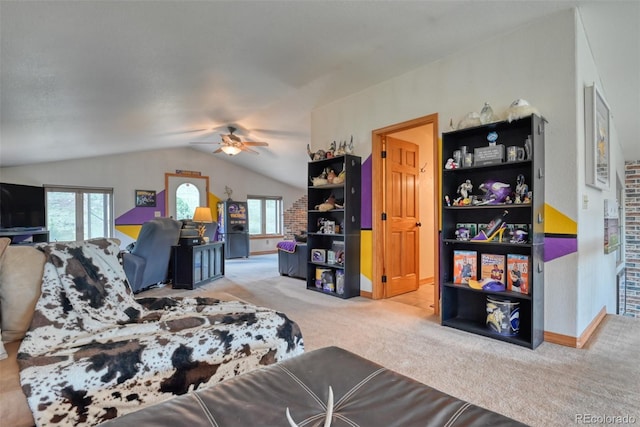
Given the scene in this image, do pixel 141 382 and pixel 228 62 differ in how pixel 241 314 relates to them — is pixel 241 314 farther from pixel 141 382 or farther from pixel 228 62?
pixel 228 62

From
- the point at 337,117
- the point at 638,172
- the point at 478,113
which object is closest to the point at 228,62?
the point at 337,117

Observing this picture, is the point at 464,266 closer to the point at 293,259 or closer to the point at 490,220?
the point at 490,220

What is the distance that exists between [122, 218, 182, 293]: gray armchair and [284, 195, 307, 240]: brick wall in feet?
18.2

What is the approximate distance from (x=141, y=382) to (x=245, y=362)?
48 cm

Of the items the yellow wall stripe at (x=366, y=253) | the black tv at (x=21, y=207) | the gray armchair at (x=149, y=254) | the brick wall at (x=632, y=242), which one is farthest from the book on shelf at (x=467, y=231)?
the black tv at (x=21, y=207)

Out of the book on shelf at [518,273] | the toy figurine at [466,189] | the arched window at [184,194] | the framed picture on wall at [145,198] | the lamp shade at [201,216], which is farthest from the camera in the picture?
the arched window at [184,194]

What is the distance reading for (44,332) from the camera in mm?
1483

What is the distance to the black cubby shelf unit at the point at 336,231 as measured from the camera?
13.4ft

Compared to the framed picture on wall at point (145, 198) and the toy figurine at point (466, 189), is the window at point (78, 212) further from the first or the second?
the toy figurine at point (466, 189)

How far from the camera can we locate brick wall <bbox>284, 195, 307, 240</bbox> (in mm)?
10164

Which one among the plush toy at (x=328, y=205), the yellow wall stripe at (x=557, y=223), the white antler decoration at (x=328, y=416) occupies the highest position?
the plush toy at (x=328, y=205)

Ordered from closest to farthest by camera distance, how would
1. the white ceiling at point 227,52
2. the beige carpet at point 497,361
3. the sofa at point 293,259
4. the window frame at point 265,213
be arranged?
the beige carpet at point 497,361, the white ceiling at point 227,52, the sofa at point 293,259, the window frame at point 265,213

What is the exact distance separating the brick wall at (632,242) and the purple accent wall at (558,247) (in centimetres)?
390

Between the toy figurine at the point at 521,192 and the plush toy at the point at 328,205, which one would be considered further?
the plush toy at the point at 328,205
